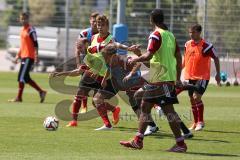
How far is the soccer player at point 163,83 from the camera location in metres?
12.5

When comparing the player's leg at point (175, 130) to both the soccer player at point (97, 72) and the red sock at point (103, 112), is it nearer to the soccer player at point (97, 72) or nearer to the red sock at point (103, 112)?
the soccer player at point (97, 72)

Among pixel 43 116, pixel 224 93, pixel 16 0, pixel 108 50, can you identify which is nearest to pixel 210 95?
pixel 224 93

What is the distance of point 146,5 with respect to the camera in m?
39.3

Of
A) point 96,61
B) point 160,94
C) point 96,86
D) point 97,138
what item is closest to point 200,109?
point 96,86

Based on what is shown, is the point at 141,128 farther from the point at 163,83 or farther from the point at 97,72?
the point at 97,72

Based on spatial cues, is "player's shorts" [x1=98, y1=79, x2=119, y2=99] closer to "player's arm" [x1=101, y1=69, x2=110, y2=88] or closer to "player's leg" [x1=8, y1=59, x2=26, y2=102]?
"player's arm" [x1=101, y1=69, x2=110, y2=88]

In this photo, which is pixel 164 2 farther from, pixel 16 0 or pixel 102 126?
pixel 102 126

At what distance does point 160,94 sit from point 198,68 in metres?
4.26

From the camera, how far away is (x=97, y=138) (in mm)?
13977

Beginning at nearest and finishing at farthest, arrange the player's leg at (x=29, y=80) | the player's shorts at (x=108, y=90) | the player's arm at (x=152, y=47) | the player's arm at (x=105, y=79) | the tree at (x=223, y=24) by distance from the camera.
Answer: the player's arm at (x=152, y=47)
the player's arm at (x=105, y=79)
the player's shorts at (x=108, y=90)
the player's leg at (x=29, y=80)
the tree at (x=223, y=24)

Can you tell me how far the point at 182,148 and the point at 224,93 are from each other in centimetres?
1559

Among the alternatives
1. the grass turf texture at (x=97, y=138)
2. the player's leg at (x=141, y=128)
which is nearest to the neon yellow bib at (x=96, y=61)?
the grass turf texture at (x=97, y=138)

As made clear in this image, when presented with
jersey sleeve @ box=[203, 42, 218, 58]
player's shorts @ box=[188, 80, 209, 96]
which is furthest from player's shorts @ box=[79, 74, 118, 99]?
jersey sleeve @ box=[203, 42, 218, 58]

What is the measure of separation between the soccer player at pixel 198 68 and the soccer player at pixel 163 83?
12.4ft
